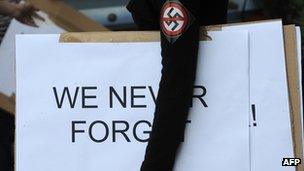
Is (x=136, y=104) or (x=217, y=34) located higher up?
(x=217, y=34)

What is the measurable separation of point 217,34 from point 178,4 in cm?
15

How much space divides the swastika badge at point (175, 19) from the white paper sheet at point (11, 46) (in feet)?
7.49

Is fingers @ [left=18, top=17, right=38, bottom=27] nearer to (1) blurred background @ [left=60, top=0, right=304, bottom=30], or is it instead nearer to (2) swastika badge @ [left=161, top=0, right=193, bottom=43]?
(1) blurred background @ [left=60, top=0, right=304, bottom=30]

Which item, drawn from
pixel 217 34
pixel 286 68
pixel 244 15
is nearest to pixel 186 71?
pixel 217 34

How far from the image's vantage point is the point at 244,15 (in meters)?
4.34

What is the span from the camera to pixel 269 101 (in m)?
1.76

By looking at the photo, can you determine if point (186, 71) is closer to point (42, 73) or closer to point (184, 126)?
point (184, 126)

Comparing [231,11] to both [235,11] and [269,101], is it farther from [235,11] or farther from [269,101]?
[269,101]

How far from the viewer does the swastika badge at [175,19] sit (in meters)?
1.72

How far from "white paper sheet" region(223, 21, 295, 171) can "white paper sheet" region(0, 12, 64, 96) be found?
7.67ft

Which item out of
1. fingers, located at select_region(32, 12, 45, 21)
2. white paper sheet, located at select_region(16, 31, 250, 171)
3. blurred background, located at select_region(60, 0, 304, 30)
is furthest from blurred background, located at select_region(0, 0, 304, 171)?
white paper sheet, located at select_region(16, 31, 250, 171)

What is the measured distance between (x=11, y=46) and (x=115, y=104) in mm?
2300

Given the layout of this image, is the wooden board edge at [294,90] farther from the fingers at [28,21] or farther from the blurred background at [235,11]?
the fingers at [28,21]

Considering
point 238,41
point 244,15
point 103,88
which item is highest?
point 244,15
